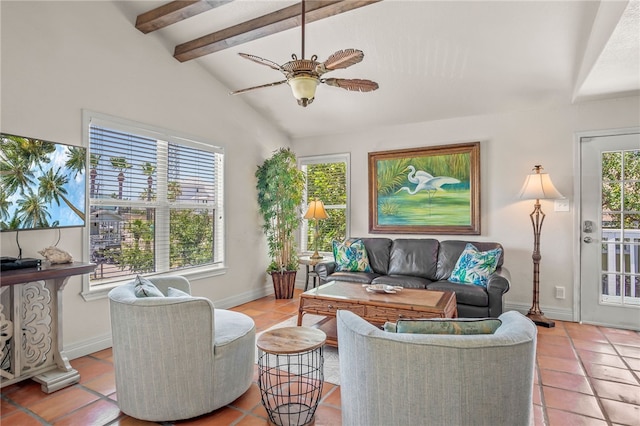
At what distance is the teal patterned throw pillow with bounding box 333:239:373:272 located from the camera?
4.54 metres

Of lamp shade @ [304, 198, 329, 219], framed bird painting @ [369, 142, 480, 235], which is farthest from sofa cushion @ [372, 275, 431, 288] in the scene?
lamp shade @ [304, 198, 329, 219]

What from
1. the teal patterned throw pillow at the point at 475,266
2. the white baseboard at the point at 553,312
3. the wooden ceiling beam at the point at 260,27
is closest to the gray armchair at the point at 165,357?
the wooden ceiling beam at the point at 260,27

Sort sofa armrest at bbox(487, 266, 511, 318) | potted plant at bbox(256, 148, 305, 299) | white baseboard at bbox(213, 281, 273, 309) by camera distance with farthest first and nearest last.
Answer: potted plant at bbox(256, 148, 305, 299), white baseboard at bbox(213, 281, 273, 309), sofa armrest at bbox(487, 266, 511, 318)

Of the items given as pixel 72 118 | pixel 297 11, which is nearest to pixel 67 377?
pixel 72 118

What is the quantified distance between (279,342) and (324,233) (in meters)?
3.58

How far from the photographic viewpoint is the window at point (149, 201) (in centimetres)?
327

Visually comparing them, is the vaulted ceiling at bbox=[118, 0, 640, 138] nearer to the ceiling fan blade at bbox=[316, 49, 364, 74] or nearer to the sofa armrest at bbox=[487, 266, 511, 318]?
the ceiling fan blade at bbox=[316, 49, 364, 74]

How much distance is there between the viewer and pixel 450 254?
4254 millimetres

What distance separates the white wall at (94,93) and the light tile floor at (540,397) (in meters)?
0.64

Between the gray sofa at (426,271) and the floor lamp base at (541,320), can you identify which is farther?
the floor lamp base at (541,320)

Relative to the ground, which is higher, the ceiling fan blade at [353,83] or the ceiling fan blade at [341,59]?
the ceiling fan blade at [341,59]

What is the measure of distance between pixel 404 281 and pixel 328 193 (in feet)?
6.69

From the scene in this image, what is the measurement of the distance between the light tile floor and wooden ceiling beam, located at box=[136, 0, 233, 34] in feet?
10.1

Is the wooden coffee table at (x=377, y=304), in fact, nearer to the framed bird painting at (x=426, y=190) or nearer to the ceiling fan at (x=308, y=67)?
the framed bird painting at (x=426, y=190)
